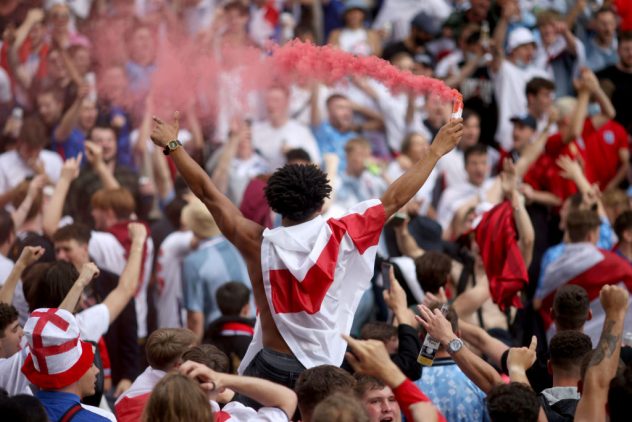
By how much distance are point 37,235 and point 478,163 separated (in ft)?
15.2

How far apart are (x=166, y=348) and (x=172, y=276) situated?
3963 mm

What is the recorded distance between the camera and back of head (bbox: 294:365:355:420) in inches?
203

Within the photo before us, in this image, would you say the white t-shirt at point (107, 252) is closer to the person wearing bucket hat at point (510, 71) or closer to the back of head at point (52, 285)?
the back of head at point (52, 285)

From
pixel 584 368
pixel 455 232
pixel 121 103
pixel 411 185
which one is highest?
pixel 411 185

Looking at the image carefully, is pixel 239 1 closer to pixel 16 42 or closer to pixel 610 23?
pixel 16 42

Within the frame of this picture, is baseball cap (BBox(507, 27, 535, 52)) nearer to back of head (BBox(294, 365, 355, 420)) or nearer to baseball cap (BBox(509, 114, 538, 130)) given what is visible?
baseball cap (BBox(509, 114, 538, 130))

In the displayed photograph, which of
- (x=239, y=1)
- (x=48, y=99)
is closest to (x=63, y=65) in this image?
(x=48, y=99)

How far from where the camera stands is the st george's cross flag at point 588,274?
821 cm

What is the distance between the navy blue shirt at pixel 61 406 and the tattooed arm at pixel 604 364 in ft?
7.29

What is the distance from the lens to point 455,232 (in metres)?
10.8

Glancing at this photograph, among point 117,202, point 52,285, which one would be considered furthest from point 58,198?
point 52,285

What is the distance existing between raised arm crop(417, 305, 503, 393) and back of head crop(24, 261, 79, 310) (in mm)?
2322

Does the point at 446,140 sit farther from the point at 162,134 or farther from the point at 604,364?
the point at 604,364

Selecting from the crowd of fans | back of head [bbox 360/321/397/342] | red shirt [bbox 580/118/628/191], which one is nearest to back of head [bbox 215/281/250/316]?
the crowd of fans
